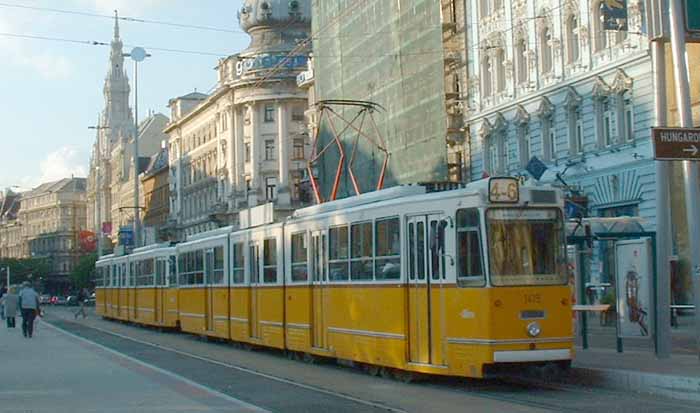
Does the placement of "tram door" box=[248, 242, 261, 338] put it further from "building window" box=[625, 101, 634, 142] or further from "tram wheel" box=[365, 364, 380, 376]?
"building window" box=[625, 101, 634, 142]

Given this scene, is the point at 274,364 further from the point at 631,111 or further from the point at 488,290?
the point at 631,111

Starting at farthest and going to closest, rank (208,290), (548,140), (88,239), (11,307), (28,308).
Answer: (88,239) → (548,140) → (11,307) → (28,308) → (208,290)

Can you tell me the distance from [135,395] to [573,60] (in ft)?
84.3

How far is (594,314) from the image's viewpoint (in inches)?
1199

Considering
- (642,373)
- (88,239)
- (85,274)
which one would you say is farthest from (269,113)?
(642,373)

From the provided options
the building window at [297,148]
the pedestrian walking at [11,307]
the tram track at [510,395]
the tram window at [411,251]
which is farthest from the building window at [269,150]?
the tram window at [411,251]

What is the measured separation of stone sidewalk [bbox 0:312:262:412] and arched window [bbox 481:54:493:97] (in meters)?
23.4

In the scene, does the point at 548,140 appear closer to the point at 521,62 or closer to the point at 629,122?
the point at 521,62

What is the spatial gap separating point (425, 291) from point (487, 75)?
2930cm

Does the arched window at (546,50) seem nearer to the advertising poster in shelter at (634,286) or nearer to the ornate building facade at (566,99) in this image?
the ornate building facade at (566,99)

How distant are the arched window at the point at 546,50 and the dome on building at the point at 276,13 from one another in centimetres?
4704

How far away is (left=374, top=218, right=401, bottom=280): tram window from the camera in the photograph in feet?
55.1

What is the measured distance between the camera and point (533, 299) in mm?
15234

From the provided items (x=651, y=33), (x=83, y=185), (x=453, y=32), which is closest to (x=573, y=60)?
(x=453, y=32)
